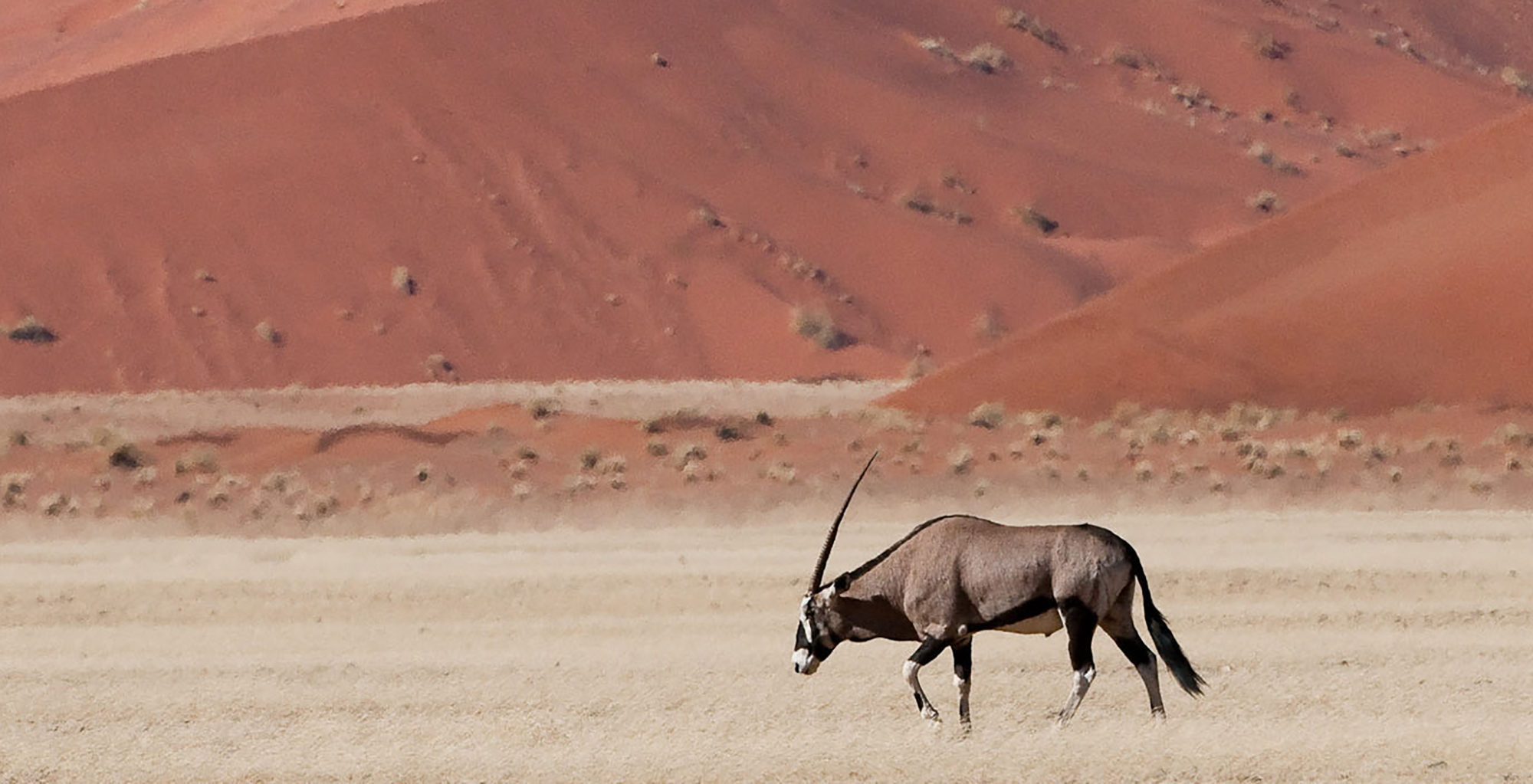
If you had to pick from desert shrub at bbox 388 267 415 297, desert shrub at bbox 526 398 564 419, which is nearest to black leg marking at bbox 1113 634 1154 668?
desert shrub at bbox 526 398 564 419

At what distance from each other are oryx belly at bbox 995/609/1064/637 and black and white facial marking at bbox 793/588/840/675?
92 cm

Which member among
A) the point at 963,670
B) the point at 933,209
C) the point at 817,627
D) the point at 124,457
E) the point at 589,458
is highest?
the point at 933,209

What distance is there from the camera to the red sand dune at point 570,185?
48.7m

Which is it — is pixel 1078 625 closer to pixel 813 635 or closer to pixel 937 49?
pixel 813 635

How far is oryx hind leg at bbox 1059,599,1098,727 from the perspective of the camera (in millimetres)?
9938

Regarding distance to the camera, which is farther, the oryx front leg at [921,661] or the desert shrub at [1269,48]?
the desert shrub at [1269,48]

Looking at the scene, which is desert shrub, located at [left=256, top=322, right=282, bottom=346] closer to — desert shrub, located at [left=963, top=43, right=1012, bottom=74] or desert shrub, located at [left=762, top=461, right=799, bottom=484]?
desert shrub, located at [left=762, top=461, right=799, bottom=484]

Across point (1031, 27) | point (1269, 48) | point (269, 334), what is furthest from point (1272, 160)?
point (269, 334)

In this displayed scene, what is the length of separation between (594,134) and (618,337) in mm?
8557

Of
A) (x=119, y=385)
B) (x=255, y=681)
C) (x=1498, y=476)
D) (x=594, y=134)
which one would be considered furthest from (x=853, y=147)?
(x=255, y=681)

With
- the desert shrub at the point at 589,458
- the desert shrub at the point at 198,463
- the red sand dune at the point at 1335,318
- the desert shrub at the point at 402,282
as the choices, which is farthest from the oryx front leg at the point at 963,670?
the desert shrub at the point at 402,282

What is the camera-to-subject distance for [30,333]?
1848 inches

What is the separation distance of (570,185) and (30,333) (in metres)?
13.5

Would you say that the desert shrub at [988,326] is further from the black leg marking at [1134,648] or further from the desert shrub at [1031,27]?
the black leg marking at [1134,648]
